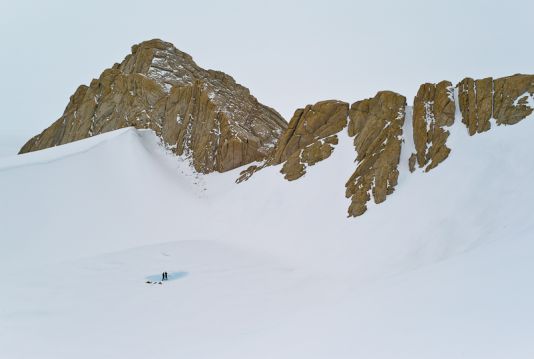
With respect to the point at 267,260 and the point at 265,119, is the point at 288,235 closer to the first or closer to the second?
the point at 267,260

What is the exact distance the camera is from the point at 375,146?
2936 centimetres

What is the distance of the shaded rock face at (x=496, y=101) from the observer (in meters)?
23.4

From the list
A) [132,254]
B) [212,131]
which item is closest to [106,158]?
[212,131]

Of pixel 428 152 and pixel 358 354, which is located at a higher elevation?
pixel 428 152

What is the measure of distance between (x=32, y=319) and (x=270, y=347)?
12.1 meters

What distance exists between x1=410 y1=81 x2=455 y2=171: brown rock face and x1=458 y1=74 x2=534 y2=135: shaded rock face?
125 cm

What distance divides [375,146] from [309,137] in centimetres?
939

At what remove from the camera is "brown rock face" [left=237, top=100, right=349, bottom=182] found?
3448 centimetres

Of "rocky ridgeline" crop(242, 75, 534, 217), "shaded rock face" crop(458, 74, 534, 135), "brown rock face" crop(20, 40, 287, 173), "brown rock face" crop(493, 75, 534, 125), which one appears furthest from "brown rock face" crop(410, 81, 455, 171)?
"brown rock face" crop(20, 40, 287, 173)

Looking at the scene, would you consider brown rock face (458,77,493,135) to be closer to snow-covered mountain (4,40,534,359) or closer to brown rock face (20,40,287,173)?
snow-covered mountain (4,40,534,359)

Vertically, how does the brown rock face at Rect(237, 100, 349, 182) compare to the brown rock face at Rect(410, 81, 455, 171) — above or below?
above

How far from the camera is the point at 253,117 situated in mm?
53875

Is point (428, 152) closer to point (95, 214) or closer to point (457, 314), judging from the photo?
point (457, 314)

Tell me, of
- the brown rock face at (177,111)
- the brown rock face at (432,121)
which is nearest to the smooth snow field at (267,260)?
the brown rock face at (432,121)
